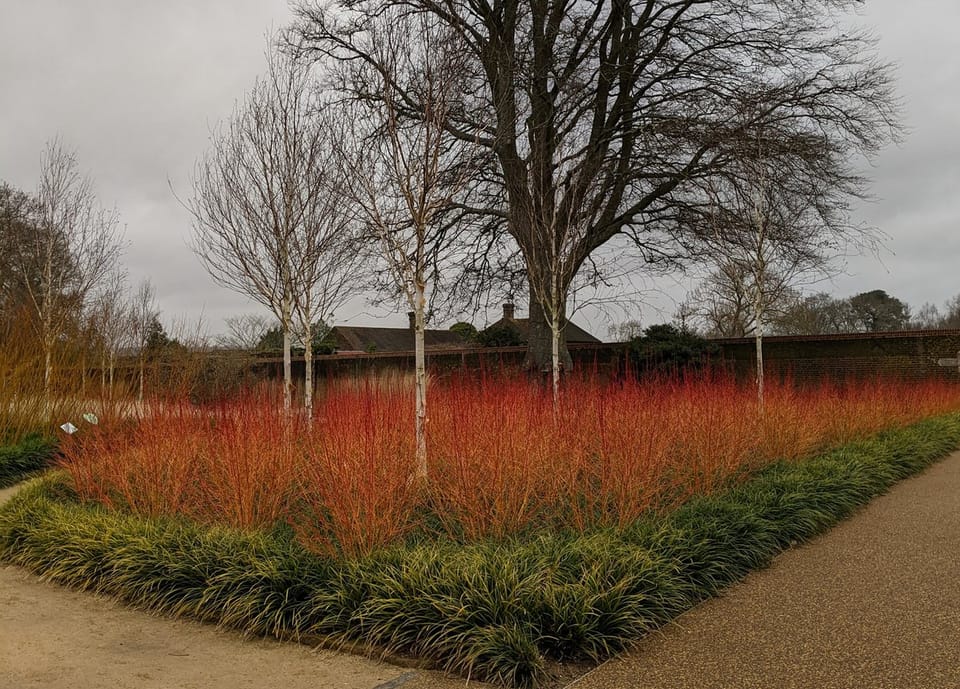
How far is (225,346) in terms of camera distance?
21.4m

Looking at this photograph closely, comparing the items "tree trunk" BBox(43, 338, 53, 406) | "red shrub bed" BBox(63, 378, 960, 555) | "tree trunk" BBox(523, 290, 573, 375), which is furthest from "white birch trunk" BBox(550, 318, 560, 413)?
"tree trunk" BBox(43, 338, 53, 406)

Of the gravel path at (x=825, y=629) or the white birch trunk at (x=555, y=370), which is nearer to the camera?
the gravel path at (x=825, y=629)

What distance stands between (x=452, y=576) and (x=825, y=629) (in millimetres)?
2055

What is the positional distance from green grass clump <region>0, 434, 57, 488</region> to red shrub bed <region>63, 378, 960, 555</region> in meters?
2.36

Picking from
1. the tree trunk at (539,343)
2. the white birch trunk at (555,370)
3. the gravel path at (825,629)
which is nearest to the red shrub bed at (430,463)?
the white birch trunk at (555,370)

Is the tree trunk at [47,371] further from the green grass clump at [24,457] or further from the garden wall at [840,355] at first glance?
the garden wall at [840,355]

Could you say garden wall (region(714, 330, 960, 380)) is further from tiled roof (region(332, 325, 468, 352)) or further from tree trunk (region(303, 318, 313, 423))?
tiled roof (region(332, 325, 468, 352))

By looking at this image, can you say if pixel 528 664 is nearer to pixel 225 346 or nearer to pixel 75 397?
pixel 75 397

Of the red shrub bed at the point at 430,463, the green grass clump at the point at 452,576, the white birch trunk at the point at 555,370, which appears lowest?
the green grass clump at the point at 452,576

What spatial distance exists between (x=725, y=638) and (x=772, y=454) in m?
4.93

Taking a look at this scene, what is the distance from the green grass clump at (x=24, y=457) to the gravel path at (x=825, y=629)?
8641mm

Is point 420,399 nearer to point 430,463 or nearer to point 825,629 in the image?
point 430,463

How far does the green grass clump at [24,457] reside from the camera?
387 inches

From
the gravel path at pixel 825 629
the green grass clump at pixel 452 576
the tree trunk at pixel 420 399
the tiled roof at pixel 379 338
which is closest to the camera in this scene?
the gravel path at pixel 825 629
